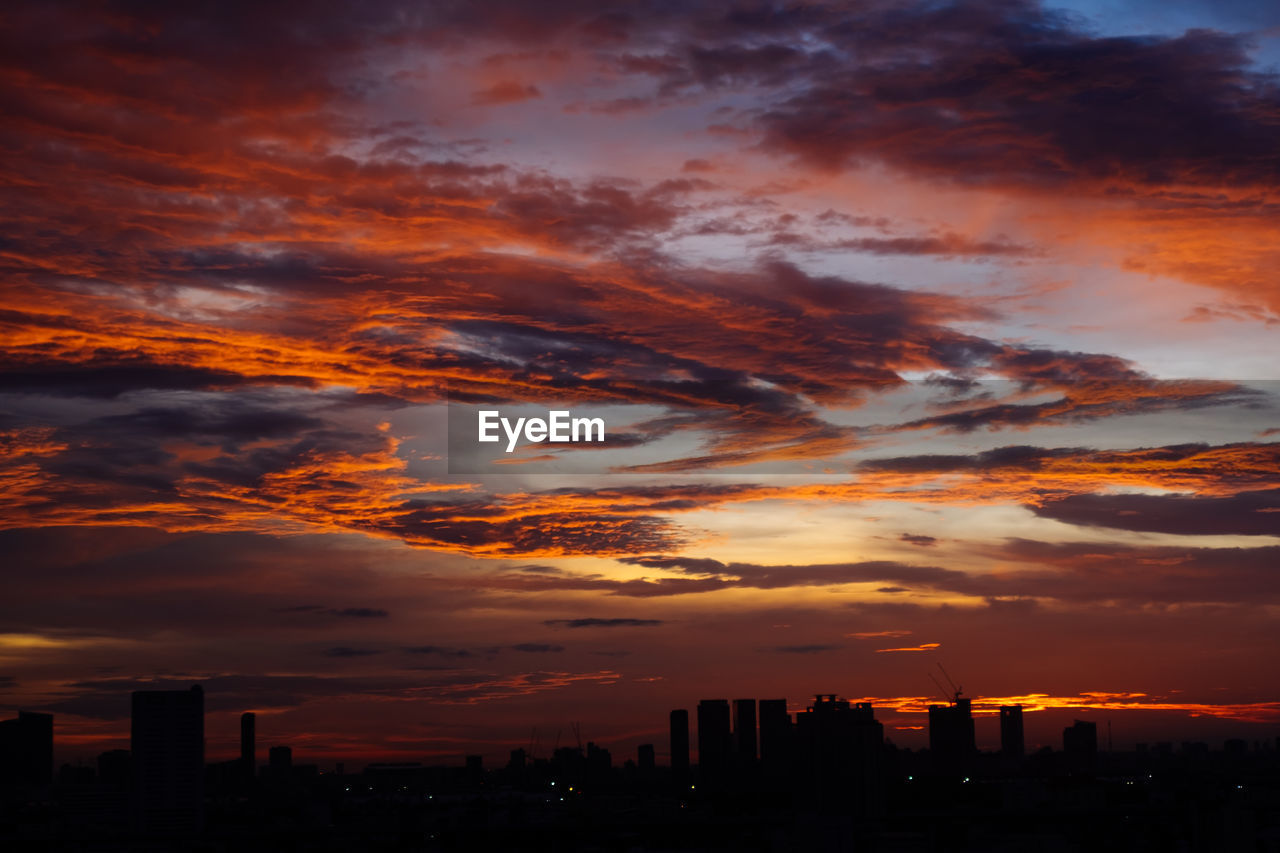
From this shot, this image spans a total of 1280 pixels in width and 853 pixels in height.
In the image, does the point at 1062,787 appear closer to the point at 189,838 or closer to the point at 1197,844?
the point at 1197,844

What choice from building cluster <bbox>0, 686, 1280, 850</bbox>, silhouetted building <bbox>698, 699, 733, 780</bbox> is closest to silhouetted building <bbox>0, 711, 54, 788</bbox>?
building cluster <bbox>0, 686, 1280, 850</bbox>

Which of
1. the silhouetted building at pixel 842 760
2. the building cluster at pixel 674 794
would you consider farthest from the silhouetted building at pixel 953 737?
the silhouetted building at pixel 842 760

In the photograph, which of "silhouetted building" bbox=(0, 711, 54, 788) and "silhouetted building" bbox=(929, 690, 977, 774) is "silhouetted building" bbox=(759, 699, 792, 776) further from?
"silhouetted building" bbox=(0, 711, 54, 788)

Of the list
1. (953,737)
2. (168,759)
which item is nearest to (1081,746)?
(953,737)

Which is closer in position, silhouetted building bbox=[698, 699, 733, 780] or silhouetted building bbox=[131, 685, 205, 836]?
silhouetted building bbox=[131, 685, 205, 836]

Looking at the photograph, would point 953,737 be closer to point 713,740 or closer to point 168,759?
point 713,740

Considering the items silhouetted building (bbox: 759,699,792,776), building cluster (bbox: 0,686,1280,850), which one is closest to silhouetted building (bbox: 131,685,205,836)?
building cluster (bbox: 0,686,1280,850)

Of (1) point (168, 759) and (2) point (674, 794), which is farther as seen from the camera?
(2) point (674, 794)
